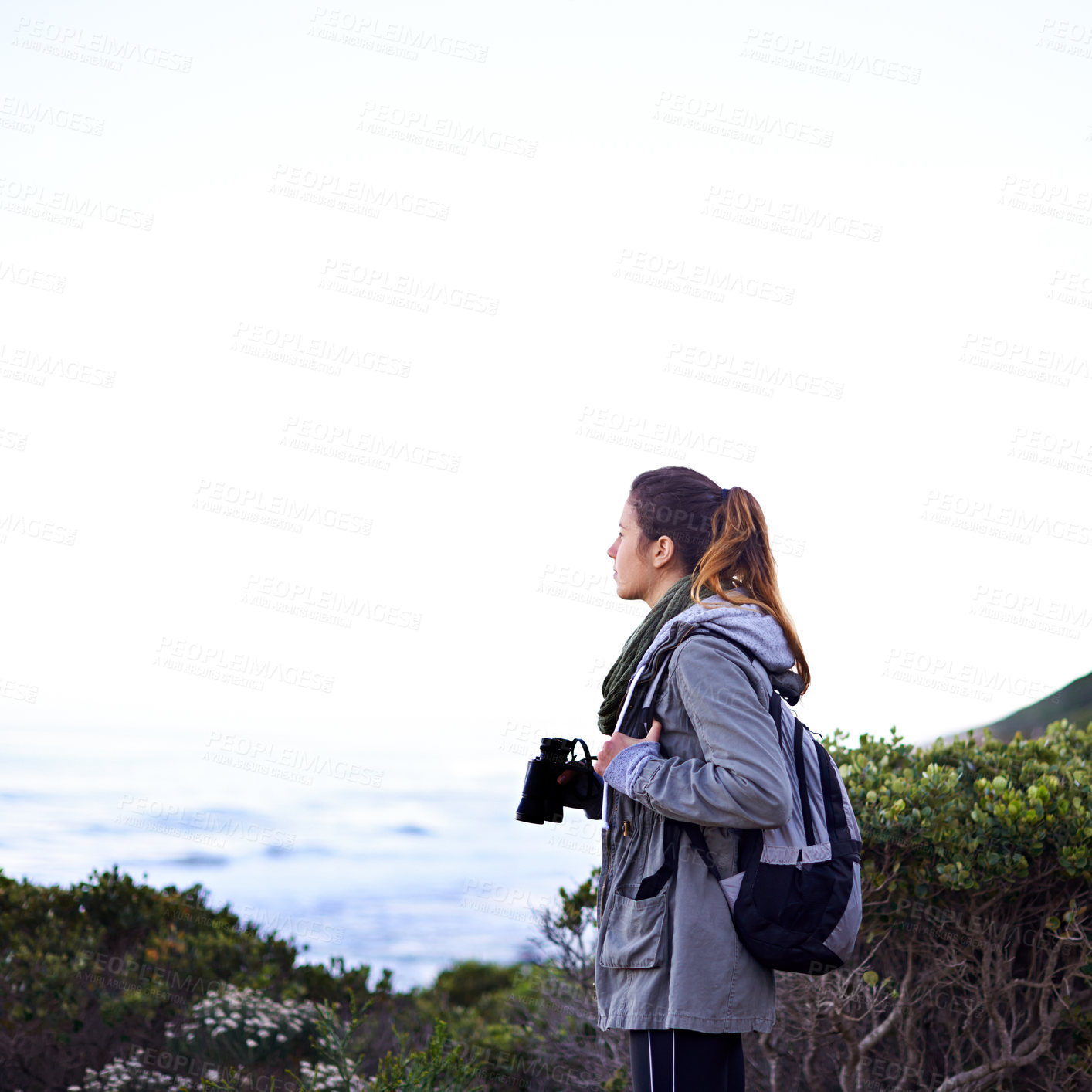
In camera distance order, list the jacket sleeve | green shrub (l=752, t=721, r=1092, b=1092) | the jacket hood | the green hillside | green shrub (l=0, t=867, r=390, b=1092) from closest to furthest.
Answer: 1. the jacket sleeve
2. the jacket hood
3. green shrub (l=752, t=721, r=1092, b=1092)
4. green shrub (l=0, t=867, r=390, b=1092)
5. the green hillside

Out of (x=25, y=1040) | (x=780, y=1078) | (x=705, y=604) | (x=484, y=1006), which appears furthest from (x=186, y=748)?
(x=705, y=604)

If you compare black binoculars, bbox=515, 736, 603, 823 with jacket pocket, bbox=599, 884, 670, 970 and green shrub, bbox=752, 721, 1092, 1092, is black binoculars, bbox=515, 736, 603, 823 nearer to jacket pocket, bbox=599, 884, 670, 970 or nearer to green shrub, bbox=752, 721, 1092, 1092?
jacket pocket, bbox=599, 884, 670, 970

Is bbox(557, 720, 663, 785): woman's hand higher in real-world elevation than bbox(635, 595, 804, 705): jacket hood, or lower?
lower

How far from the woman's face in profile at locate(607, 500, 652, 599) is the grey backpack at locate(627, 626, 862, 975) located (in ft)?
0.94

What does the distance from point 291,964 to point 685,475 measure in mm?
4463

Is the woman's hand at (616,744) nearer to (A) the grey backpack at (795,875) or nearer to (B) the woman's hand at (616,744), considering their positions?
(B) the woman's hand at (616,744)

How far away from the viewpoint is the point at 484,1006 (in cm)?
739

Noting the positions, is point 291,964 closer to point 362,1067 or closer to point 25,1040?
point 362,1067

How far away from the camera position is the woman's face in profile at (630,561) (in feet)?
7.93

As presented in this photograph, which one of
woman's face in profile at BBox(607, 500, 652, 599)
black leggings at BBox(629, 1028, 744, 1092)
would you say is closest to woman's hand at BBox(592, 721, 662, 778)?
woman's face in profile at BBox(607, 500, 652, 599)

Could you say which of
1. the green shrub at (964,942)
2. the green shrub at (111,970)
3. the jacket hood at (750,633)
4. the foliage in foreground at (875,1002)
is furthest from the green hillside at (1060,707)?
the jacket hood at (750,633)

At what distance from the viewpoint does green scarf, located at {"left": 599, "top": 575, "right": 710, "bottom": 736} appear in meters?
2.31

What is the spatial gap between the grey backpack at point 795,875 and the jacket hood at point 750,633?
0.08 ft

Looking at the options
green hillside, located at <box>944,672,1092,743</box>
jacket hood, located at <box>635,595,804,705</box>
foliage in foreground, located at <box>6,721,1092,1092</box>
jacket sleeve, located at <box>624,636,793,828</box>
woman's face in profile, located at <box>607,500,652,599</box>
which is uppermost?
green hillside, located at <box>944,672,1092,743</box>
